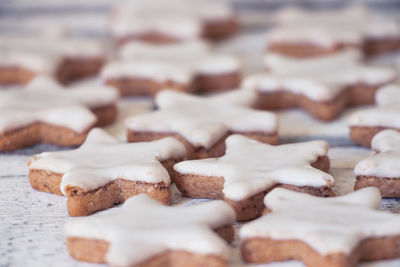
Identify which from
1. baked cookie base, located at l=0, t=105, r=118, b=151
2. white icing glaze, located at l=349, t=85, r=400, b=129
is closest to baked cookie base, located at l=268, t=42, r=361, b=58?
white icing glaze, located at l=349, t=85, r=400, b=129

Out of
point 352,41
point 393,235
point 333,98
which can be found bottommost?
point 393,235

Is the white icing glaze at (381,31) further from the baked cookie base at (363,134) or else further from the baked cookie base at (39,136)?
the baked cookie base at (39,136)

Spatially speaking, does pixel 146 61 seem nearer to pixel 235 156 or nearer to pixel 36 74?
pixel 36 74

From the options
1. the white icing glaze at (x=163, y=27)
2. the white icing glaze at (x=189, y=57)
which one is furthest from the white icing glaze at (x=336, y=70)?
the white icing glaze at (x=163, y=27)

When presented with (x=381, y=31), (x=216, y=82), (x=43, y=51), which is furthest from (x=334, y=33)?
A: (x=43, y=51)

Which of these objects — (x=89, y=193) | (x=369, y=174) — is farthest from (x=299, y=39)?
(x=89, y=193)

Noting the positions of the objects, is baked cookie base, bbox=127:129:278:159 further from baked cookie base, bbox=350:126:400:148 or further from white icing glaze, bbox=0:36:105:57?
white icing glaze, bbox=0:36:105:57
